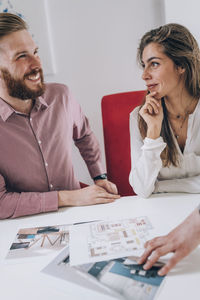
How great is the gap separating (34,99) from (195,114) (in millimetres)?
778

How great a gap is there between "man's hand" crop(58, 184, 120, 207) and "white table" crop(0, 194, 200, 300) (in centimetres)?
3

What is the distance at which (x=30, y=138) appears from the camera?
1.18 meters

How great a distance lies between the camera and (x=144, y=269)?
0.62 metres

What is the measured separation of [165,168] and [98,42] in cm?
116

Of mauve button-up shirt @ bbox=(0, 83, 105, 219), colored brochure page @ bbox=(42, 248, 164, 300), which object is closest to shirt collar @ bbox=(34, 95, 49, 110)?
mauve button-up shirt @ bbox=(0, 83, 105, 219)

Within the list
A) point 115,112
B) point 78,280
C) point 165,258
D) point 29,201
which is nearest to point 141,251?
point 165,258

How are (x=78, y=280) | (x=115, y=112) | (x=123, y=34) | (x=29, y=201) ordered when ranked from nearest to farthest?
(x=78, y=280)
(x=29, y=201)
(x=115, y=112)
(x=123, y=34)

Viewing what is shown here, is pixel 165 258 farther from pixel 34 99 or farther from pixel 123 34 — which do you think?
pixel 123 34

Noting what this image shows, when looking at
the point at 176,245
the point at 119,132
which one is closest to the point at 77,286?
the point at 176,245

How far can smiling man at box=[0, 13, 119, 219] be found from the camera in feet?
3.46

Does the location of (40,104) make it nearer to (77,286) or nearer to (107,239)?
(107,239)

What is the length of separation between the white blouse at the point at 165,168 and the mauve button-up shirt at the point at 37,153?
362 mm

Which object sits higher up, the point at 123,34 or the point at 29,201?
the point at 123,34

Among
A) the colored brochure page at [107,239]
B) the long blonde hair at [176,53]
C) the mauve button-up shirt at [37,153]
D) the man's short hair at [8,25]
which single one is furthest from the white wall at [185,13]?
the colored brochure page at [107,239]
